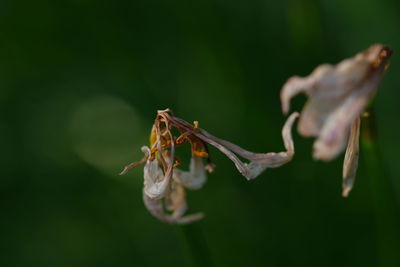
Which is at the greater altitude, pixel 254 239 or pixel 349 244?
pixel 254 239

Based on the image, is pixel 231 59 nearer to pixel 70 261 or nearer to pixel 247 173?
pixel 70 261

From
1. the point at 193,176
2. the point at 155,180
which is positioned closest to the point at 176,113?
the point at 193,176

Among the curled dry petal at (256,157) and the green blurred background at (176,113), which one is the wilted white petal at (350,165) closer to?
the curled dry petal at (256,157)

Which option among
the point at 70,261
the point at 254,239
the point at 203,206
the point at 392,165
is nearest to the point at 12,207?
the point at 70,261

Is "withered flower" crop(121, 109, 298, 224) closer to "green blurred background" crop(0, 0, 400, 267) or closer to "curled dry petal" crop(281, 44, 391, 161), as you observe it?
"curled dry petal" crop(281, 44, 391, 161)

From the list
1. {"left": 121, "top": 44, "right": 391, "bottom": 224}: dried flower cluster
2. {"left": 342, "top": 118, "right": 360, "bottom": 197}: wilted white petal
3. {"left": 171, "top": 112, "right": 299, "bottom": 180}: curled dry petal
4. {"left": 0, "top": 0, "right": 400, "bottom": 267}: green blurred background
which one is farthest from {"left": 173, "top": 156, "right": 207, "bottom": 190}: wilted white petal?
{"left": 0, "top": 0, "right": 400, "bottom": 267}: green blurred background

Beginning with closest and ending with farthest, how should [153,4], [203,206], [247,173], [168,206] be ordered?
[247,173]
[168,206]
[203,206]
[153,4]

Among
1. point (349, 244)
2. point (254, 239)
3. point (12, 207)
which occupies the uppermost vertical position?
point (12, 207)
